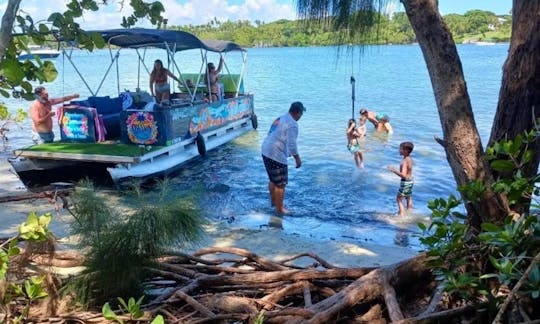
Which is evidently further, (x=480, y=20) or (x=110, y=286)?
(x=480, y=20)

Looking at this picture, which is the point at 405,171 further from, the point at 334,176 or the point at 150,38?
the point at 150,38

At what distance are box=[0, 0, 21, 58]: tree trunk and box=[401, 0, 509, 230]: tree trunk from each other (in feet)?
6.05

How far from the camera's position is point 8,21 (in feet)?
5.66

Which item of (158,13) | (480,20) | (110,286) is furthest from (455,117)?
(480,20)

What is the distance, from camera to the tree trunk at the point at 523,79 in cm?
250

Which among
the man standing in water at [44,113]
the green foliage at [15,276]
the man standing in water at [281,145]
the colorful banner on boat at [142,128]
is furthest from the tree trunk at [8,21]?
the man standing in water at [44,113]

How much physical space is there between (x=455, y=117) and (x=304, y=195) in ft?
23.1

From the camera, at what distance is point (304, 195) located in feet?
31.8

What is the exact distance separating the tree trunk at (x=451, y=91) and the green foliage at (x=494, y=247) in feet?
0.47

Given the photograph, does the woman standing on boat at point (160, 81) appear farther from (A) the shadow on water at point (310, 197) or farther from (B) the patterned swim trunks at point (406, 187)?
(B) the patterned swim trunks at point (406, 187)

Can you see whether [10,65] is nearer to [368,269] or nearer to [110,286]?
[110,286]

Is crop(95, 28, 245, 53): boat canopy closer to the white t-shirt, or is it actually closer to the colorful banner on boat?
the colorful banner on boat

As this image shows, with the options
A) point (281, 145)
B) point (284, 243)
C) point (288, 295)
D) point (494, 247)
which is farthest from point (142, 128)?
point (494, 247)

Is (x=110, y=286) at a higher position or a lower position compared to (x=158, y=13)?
lower
